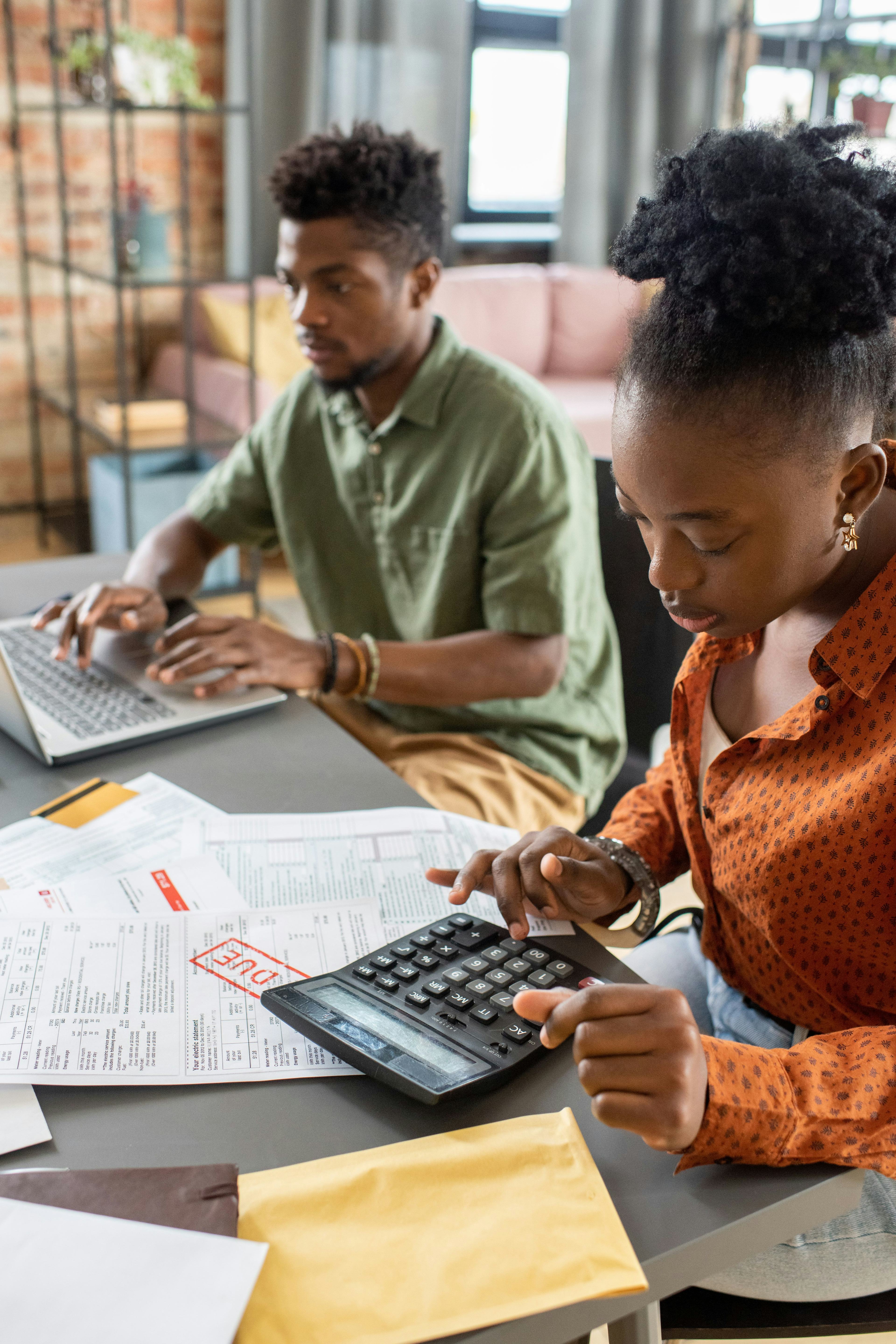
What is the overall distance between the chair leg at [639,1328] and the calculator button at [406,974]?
222 millimetres

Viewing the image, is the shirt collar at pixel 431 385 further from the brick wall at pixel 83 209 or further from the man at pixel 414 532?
the brick wall at pixel 83 209

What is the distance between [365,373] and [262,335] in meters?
2.23

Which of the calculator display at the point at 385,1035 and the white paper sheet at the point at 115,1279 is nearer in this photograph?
the white paper sheet at the point at 115,1279

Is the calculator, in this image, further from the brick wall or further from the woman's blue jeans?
the brick wall

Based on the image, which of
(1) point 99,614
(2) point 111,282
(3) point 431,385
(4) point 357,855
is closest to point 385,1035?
(4) point 357,855

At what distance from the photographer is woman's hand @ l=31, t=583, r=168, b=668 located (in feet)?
4.29

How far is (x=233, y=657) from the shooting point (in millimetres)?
1254

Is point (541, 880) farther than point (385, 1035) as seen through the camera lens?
Yes

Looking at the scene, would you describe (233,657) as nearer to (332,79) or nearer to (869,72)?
(332,79)

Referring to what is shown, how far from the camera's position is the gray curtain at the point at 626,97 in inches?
178

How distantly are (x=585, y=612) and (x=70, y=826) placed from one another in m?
0.77

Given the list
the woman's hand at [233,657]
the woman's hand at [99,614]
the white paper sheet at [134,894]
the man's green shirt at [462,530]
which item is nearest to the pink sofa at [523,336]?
the man's green shirt at [462,530]

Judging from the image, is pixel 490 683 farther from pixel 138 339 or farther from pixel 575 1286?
pixel 138 339

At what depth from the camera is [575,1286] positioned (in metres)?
0.54
